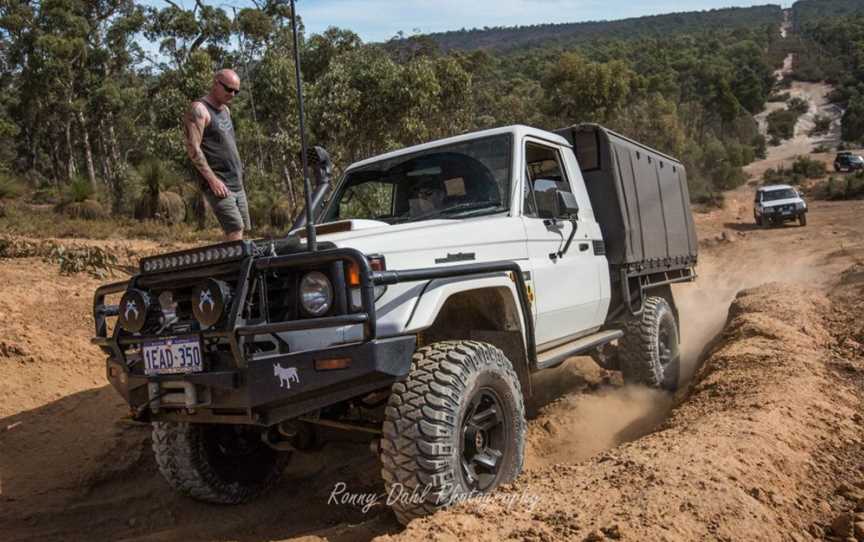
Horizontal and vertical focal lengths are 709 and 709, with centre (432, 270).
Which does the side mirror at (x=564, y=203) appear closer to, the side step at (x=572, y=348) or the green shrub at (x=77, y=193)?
the side step at (x=572, y=348)

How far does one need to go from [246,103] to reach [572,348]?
22980 mm

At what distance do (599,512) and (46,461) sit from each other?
4221 mm

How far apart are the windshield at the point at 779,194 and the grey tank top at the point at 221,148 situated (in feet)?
78.1

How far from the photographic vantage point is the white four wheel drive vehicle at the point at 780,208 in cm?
2397

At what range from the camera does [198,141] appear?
180 inches

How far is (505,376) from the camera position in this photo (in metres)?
3.56

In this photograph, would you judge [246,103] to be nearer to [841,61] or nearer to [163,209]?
[163,209]

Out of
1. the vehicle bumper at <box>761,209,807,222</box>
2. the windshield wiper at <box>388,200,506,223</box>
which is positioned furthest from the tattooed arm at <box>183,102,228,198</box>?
the vehicle bumper at <box>761,209,807,222</box>

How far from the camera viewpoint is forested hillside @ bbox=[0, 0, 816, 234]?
1878cm

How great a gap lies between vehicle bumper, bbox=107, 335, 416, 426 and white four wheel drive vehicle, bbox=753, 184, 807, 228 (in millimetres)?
24155

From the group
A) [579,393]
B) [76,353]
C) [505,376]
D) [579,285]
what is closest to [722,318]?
[579,393]

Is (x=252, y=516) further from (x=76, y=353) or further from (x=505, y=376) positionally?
(x=76, y=353)

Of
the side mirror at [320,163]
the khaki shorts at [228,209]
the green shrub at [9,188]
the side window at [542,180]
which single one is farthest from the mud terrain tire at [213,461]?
the green shrub at [9,188]

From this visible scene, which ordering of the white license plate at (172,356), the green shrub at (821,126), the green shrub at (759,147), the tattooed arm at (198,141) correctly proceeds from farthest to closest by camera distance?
the green shrub at (821,126) → the green shrub at (759,147) → the tattooed arm at (198,141) → the white license plate at (172,356)
